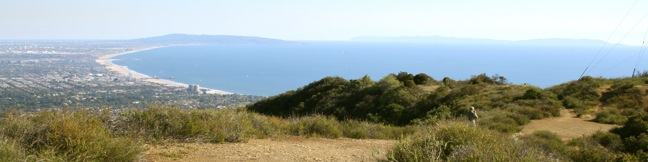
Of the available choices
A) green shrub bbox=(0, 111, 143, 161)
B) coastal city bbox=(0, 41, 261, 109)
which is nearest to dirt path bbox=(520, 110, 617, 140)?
coastal city bbox=(0, 41, 261, 109)

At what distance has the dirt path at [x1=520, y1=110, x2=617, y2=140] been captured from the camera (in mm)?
14961

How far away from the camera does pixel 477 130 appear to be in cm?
809

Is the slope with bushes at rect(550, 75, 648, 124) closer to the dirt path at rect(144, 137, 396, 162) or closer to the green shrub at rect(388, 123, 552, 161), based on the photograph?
the dirt path at rect(144, 137, 396, 162)

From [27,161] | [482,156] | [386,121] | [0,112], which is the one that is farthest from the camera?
[386,121]

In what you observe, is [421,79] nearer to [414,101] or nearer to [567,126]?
[414,101]

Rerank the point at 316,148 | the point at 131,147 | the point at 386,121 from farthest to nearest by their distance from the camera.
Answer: the point at 386,121
the point at 316,148
the point at 131,147

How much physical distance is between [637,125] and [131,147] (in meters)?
10.8

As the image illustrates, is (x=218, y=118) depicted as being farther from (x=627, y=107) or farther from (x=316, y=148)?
(x=627, y=107)

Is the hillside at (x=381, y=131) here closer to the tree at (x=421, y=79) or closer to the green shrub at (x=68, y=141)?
the green shrub at (x=68, y=141)

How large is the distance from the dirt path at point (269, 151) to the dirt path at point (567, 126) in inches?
212

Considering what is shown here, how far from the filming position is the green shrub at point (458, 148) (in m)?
6.20

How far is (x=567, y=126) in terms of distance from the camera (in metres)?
16.3

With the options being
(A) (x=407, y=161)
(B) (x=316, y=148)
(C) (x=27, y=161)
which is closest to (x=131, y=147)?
(C) (x=27, y=161)

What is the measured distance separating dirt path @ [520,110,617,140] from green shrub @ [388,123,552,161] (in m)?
7.19
